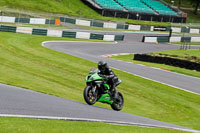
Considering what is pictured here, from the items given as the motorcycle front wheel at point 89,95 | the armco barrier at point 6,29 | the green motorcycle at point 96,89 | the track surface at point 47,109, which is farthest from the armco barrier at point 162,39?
the track surface at point 47,109

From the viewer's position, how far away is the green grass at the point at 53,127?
781 centimetres

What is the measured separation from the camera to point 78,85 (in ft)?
58.8

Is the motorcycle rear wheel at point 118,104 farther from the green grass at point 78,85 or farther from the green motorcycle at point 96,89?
the green grass at point 78,85

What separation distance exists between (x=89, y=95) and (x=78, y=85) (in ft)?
18.4

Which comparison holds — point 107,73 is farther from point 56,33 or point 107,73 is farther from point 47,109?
point 56,33

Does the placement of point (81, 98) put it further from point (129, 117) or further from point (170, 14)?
point (170, 14)

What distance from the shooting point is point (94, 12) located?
6181 cm

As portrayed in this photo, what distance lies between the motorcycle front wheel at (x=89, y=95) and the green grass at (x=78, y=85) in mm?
2191

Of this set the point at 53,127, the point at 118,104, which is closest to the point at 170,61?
the point at 118,104

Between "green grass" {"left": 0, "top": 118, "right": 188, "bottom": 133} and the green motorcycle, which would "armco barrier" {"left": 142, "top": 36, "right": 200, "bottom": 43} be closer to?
the green motorcycle

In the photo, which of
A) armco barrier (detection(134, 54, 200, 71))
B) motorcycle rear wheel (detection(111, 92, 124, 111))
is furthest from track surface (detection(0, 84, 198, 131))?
armco barrier (detection(134, 54, 200, 71))

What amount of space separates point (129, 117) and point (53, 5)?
48.2 m

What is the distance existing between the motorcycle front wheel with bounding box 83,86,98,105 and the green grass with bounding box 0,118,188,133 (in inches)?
94.5

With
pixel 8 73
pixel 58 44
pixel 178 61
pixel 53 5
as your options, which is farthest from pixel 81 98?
pixel 53 5
